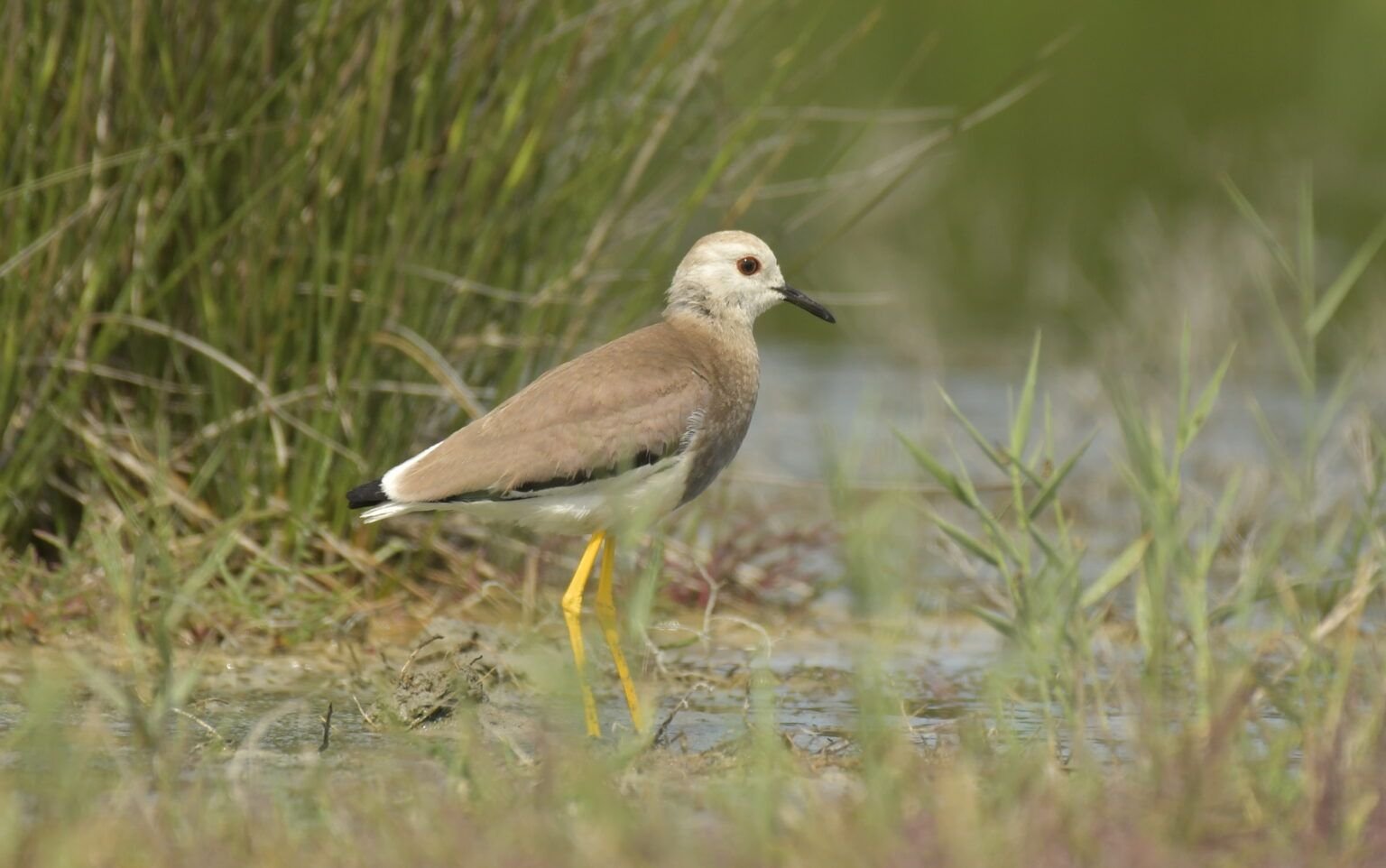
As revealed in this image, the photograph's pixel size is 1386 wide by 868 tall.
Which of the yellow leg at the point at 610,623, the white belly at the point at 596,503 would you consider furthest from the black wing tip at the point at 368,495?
the yellow leg at the point at 610,623

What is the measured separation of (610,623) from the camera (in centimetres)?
548

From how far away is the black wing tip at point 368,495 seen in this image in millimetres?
5012

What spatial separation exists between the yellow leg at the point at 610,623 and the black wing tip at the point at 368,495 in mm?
728

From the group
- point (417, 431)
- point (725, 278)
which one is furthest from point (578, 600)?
point (417, 431)

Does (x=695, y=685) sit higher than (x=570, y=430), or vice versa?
(x=570, y=430)

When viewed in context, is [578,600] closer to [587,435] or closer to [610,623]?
[610,623]

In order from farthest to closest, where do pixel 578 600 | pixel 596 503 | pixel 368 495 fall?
1. pixel 578 600
2. pixel 596 503
3. pixel 368 495

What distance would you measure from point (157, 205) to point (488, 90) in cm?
104

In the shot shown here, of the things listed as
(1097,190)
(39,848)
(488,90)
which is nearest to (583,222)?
(488,90)

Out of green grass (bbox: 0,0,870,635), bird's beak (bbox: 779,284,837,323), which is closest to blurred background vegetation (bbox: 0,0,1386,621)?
green grass (bbox: 0,0,870,635)

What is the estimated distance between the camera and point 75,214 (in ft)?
18.2

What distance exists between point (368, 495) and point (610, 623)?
818 mm

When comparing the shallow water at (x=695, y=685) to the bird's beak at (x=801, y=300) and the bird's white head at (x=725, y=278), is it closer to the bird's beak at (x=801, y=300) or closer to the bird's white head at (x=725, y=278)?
the bird's beak at (x=801, y=300)

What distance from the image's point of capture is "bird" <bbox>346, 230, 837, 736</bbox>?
16.5ft
